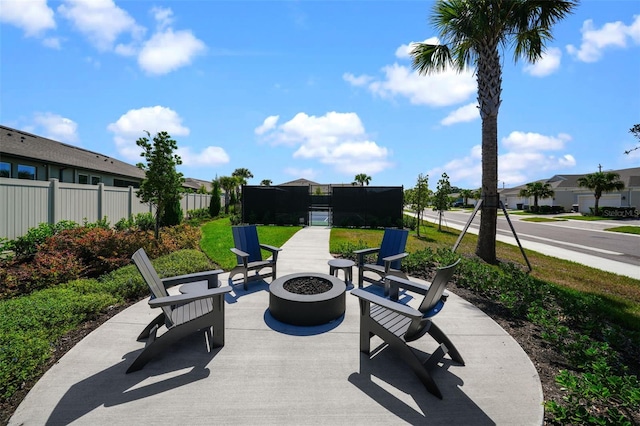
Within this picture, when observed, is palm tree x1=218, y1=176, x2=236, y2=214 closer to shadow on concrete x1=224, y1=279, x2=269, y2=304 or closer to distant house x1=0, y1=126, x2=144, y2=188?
distant house x1=0, y1=126, x2=144, y2=188

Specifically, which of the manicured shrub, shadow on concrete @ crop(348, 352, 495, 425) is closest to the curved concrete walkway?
shadow on concrete @ crop(348, 352, 495, 425)

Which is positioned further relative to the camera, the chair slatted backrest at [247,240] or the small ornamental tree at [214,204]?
the small ornamental tree at [214,204]

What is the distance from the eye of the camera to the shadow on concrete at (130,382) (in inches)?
88.0

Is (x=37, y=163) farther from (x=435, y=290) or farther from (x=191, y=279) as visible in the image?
(x=435, y=290)

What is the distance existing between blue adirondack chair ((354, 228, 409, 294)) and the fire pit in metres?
1.13

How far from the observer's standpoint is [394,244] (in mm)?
5680

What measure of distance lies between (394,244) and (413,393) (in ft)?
11.3

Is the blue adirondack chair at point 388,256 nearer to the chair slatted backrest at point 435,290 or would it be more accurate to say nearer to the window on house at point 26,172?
the chair slatted backrest at point 435,290

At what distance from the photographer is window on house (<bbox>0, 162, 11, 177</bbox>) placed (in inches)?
419

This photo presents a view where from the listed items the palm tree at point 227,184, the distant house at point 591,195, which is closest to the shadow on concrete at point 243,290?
the palm tree at point 227,184

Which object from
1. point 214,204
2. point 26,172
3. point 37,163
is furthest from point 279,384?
point 214,204

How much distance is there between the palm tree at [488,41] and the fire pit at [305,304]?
585 cm

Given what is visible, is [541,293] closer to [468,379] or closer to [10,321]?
[468,379]

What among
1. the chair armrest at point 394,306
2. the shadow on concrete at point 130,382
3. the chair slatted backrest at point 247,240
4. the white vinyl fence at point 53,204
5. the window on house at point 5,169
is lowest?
the shadow on concrete at point 130,382
